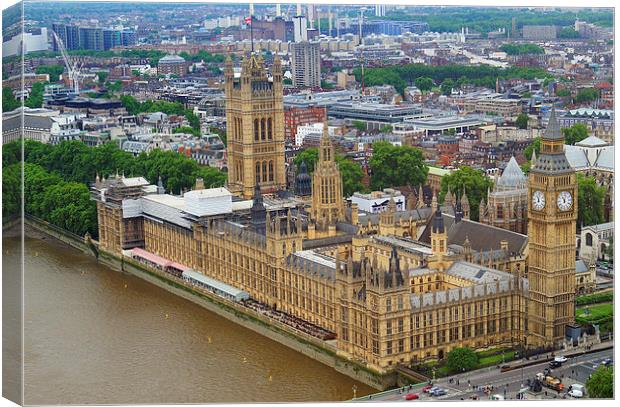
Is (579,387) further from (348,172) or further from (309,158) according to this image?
(309,158)

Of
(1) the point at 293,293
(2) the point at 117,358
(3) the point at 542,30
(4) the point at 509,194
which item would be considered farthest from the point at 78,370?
(3) the point at 542,30

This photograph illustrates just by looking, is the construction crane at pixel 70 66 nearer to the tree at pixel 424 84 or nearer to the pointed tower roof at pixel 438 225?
the tree at pixel 424 84

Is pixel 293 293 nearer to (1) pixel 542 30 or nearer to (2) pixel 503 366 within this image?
(2) pixel 503 366

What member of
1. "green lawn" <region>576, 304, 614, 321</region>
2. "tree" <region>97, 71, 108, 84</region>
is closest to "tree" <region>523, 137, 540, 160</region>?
"green lawn" <region>576, 304, 614, 321</region>

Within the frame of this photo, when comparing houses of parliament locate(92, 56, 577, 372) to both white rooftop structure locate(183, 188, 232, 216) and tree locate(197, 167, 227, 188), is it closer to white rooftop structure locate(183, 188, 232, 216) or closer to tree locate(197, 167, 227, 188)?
white rooftop structure locate(183, 188, 232, 216)

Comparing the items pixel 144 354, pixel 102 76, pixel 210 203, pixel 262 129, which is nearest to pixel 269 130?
pixel 262 129

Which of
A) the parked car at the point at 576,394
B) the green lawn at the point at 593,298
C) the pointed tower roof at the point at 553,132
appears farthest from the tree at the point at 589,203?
the parked car at the point at 576,394
